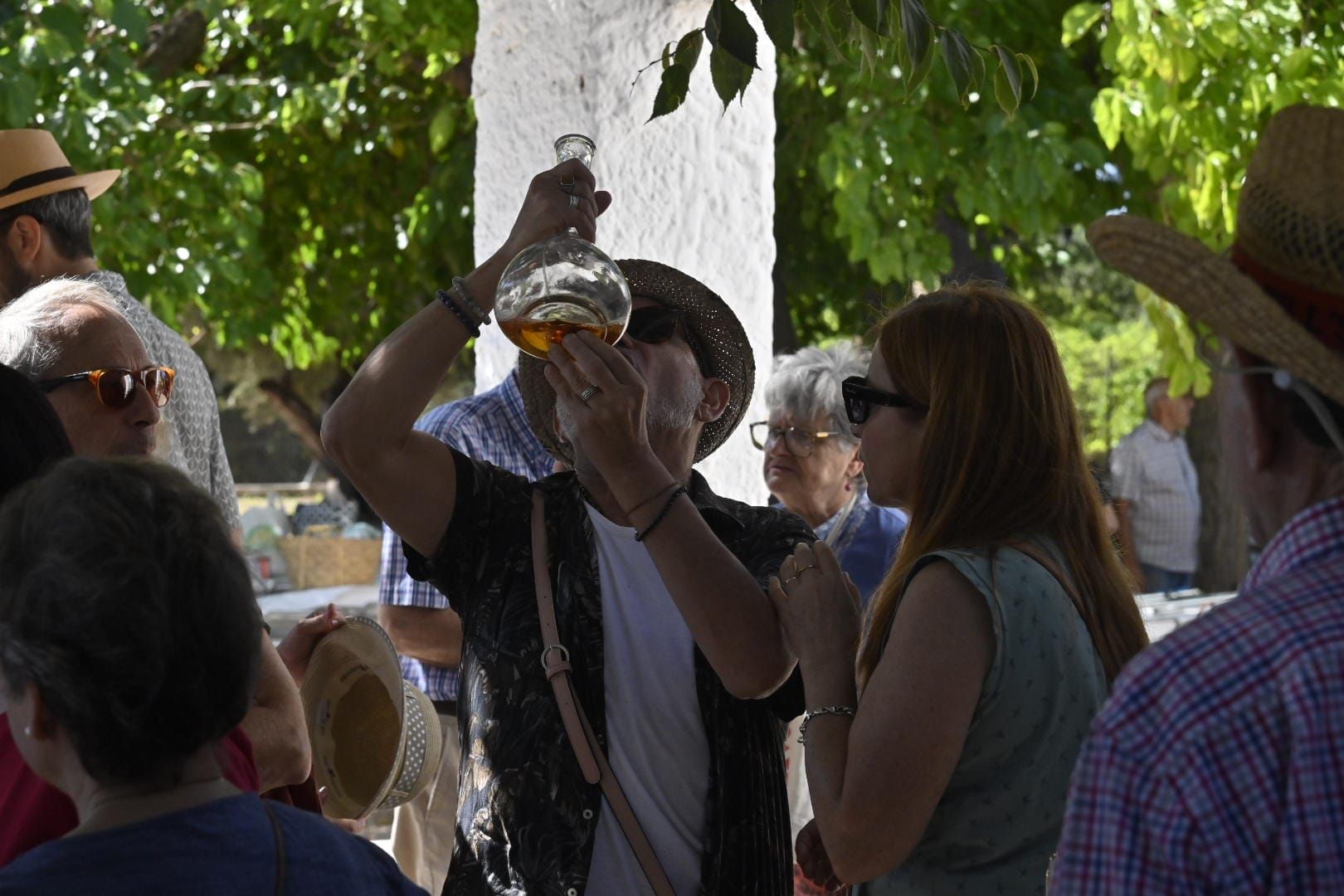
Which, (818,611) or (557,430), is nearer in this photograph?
(818,611)

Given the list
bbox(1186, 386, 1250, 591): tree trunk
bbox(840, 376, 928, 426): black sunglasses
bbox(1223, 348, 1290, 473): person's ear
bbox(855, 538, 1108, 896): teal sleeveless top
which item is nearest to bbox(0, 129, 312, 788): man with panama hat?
bbox(840, 376, 928, 426): black sunglasses

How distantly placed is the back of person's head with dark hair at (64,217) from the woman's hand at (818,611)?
2.50 meters

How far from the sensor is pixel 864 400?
229cm

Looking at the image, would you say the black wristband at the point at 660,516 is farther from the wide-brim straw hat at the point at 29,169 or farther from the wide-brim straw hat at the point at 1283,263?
the wide-brim straw hat at the point at 29,169

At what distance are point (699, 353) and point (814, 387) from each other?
5.56 feet

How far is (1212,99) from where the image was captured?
6516 millimetres

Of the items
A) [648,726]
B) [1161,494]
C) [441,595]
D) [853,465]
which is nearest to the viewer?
[648,726]

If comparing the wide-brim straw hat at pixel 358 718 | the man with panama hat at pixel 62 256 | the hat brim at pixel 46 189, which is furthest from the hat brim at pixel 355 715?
the hat brim at pixel 46 189

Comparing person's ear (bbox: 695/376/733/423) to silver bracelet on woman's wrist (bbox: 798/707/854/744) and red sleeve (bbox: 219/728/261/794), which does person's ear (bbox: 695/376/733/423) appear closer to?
silver bracelet on woman's wrist (bbox: 798/707/854/744)

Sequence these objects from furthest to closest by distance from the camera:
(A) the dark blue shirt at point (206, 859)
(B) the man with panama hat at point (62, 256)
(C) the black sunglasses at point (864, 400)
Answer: (B) the man with panama hat at point (62, 256)
(C) the black sunglasses at point (864, 400)
(A) the dark blue shirt at point (206, 859)

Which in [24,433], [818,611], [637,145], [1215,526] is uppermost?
[637,145]

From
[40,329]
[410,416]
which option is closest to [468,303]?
[410,416]

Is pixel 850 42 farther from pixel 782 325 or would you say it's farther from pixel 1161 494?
pixel 1161 494

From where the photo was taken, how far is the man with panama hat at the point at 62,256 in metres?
3.77
